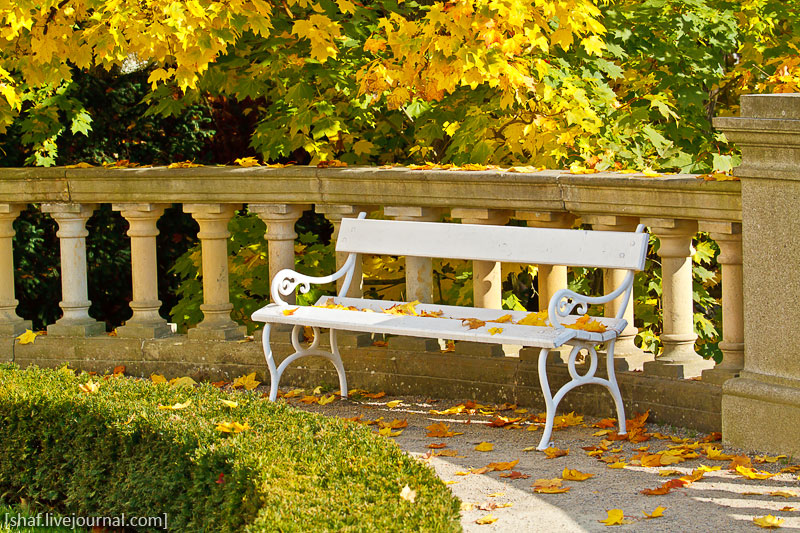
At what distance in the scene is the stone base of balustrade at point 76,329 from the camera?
7.26 meters

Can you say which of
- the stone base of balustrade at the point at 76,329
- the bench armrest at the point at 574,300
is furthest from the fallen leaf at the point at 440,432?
the stone base of balustrade at the point at 76,329

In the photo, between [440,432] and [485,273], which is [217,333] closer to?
[485,273]

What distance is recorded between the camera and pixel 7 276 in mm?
7309

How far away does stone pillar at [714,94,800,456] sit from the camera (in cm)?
495

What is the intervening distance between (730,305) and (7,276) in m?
4.34

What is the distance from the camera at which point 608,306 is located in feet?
19.8

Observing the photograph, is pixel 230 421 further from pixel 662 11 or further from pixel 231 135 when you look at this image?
pixel 231 135

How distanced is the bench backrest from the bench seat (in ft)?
0.91

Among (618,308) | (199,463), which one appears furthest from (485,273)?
(199,463)

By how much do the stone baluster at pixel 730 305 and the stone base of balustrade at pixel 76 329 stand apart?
375 centimetres

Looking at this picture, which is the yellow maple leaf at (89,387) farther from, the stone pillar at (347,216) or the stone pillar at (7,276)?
the stone pillar at (7,276)

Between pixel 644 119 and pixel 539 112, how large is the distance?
2.22 feet

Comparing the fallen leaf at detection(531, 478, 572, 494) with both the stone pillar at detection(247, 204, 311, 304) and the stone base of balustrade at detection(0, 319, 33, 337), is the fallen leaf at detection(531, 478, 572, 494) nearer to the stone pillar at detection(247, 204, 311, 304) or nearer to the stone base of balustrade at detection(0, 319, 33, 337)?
the stone pillar at detection(247, 204, 311, 304)

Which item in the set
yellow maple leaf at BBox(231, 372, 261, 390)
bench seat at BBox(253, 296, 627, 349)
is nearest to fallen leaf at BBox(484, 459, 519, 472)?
bench seat at BBox(253, 296, 627, 349)
